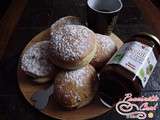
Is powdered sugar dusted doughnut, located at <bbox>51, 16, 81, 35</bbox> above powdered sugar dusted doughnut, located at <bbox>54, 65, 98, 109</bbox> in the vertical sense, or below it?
above

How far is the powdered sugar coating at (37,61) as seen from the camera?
67 cm

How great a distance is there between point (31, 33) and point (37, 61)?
0.76 feet

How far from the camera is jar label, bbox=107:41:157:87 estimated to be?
0.60 m

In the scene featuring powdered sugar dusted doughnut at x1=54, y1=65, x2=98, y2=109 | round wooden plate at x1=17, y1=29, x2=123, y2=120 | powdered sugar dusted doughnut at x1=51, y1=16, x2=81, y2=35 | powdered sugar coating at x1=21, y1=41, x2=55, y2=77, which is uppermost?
powdered sugar dusted doughnut at x1=51, y1=16, x2=81, y2=35

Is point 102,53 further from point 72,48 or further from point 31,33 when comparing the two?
point 31,33

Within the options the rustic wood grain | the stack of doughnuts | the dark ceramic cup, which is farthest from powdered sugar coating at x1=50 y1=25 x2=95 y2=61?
the rustic wood grain

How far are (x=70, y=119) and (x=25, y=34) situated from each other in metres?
0.39

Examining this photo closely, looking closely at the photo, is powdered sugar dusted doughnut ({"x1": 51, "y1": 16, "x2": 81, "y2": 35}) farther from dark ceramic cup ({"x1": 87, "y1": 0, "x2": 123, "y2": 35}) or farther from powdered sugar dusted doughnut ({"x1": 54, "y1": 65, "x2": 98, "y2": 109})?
powdered sugar dusted doughnut ({"x1": 54, "y1": 65, "x2": 98, "y2": 109})

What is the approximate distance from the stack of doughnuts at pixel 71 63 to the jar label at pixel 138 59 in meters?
0.07

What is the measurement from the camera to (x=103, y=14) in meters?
0.76

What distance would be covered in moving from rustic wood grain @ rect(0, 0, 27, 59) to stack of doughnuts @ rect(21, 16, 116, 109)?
18cm

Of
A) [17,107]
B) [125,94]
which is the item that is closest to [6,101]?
[17,107]

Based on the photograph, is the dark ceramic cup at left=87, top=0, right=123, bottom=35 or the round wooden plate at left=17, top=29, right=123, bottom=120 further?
the dark ceramic cup at left=87, top=0, right=123, bottom=35

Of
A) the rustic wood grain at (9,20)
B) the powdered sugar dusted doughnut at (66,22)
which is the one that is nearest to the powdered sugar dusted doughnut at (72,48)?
the powdered sugar dusted doughnut at (66,22)
